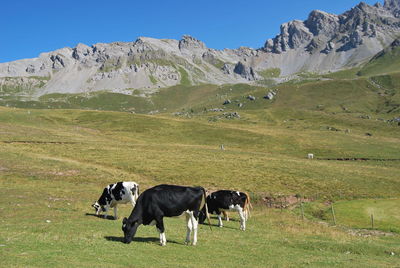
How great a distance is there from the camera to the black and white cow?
26516 mm

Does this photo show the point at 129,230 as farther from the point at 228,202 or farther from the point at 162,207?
the point at 228,202

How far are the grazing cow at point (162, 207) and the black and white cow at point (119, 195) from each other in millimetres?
7559

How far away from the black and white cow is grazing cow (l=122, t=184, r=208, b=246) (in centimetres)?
756

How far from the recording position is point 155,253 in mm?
16812

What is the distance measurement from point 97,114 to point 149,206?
124 metres

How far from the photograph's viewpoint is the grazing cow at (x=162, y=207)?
18.5 m

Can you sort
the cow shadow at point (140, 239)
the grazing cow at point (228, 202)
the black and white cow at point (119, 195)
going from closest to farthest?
1. the cow shadow at point (140, 239)
2. the black and white cow at point (119, 195)
3. the grazing cow at point (228, 202)

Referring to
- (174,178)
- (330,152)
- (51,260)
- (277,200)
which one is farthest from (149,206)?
(330,152)

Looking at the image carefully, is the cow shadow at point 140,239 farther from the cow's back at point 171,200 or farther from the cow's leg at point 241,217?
the cow's leg at point 241,217

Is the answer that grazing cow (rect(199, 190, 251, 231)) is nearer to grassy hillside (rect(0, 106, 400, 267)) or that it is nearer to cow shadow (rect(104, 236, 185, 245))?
grassy hillside (rect(0, 106, 400, 267))

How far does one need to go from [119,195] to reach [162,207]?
365 inches

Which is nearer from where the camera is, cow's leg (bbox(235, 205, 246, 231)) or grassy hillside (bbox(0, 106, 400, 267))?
grassy hillside (bbox(0, 106, 400, 267))

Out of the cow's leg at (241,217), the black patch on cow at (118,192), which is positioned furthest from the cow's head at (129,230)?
the cow's leg at (241,217)

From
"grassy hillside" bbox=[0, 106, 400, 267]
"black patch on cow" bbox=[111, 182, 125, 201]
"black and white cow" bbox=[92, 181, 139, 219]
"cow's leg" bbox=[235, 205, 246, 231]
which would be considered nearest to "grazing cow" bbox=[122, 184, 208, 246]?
"grassy hillside" bbox=[0, 106, 400, 267]
